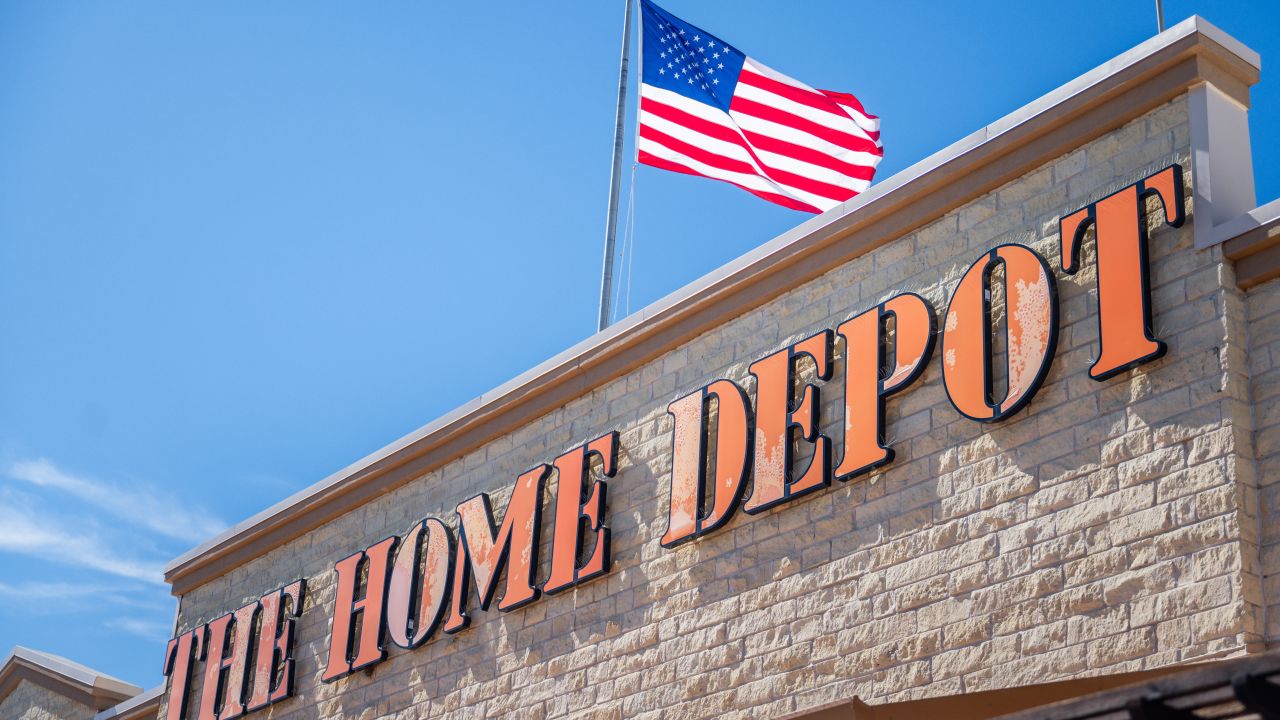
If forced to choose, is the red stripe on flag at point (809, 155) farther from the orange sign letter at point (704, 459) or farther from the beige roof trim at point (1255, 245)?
the beige roof trim at point (1255, 245)

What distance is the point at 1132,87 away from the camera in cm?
921

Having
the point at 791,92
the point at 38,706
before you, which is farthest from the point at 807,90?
the point at 38,706

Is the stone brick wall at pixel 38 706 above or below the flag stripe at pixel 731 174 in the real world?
below

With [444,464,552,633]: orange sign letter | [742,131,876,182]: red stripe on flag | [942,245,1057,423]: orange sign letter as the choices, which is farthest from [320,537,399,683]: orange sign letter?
[942,245,1057,423]: orange sign letter

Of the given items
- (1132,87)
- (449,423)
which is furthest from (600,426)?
(1132,87)

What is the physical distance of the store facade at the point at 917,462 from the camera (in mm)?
8367

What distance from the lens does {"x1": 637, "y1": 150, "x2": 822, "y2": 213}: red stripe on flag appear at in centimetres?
1366

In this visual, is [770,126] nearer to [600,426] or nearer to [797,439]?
[600,426]

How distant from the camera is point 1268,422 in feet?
26.9

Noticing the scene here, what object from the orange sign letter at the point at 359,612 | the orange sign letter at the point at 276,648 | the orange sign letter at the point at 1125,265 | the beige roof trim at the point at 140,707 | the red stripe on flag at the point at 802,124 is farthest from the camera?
the beige roof trim at the point at 140,707

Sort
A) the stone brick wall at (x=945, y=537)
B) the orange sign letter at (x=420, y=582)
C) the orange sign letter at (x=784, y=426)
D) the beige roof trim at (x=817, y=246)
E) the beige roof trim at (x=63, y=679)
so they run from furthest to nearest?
1. the beige roof trim at (x=63, y=679)
2. the orange sign letter at (x=420, y=582)
3. the orange sign letter at (x=784, y=426)
4. the beige roof trim at (x=817, y=246)
5. the stone brick wall at (x=945, y=537)

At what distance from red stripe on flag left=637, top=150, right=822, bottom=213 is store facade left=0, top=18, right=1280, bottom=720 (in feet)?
7.05

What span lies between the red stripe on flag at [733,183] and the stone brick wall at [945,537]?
2471mm

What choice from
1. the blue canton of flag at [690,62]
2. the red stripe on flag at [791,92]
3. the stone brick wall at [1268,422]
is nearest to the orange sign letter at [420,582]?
the blue canton of flag at [690,62]
